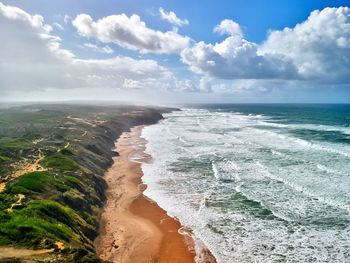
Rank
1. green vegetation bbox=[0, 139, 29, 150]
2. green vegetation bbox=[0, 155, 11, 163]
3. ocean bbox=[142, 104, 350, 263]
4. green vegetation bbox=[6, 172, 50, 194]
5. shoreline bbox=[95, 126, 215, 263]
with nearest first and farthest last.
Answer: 1. shoreline bbox=[95, 126, 215, 263]
2. ocean bbox=[142, 104, 350, 263]
3. green vegetation bbox=[6, 172, 50, 194]
4. green vegetation bbox=[0, 155, 11, 163]
5. green vegetation bbox=[0, 139, 29, 150]

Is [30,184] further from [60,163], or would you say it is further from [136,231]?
[136,231]

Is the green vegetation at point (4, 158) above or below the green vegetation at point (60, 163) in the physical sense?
above

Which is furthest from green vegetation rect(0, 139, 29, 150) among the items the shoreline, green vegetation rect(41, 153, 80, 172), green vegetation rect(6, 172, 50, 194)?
green vegetation rect(6, 172, 50, 194)

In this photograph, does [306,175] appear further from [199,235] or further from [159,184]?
[199,235]

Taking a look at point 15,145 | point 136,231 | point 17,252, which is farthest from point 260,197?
point 15,145

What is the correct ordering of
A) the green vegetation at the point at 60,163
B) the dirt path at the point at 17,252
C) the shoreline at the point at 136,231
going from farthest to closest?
the green vegetation at the point at 60,163 → the shoreline at the point at 136,231 → the dirt path at the point at 17,252

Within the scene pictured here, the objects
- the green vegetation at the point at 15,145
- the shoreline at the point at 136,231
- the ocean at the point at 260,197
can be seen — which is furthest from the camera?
the green vegetation at the point at 15,145

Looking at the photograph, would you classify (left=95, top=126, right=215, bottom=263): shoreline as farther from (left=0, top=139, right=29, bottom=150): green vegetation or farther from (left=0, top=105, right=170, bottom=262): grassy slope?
(left=0, top=139, right=29, bottom=150): green vegetation

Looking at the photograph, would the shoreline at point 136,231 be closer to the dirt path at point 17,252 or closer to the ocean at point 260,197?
the ocean at point 260,197

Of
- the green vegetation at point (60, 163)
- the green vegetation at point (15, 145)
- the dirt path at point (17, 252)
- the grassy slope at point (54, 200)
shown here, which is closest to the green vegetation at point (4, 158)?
the grassy slope at point (54, 200)
